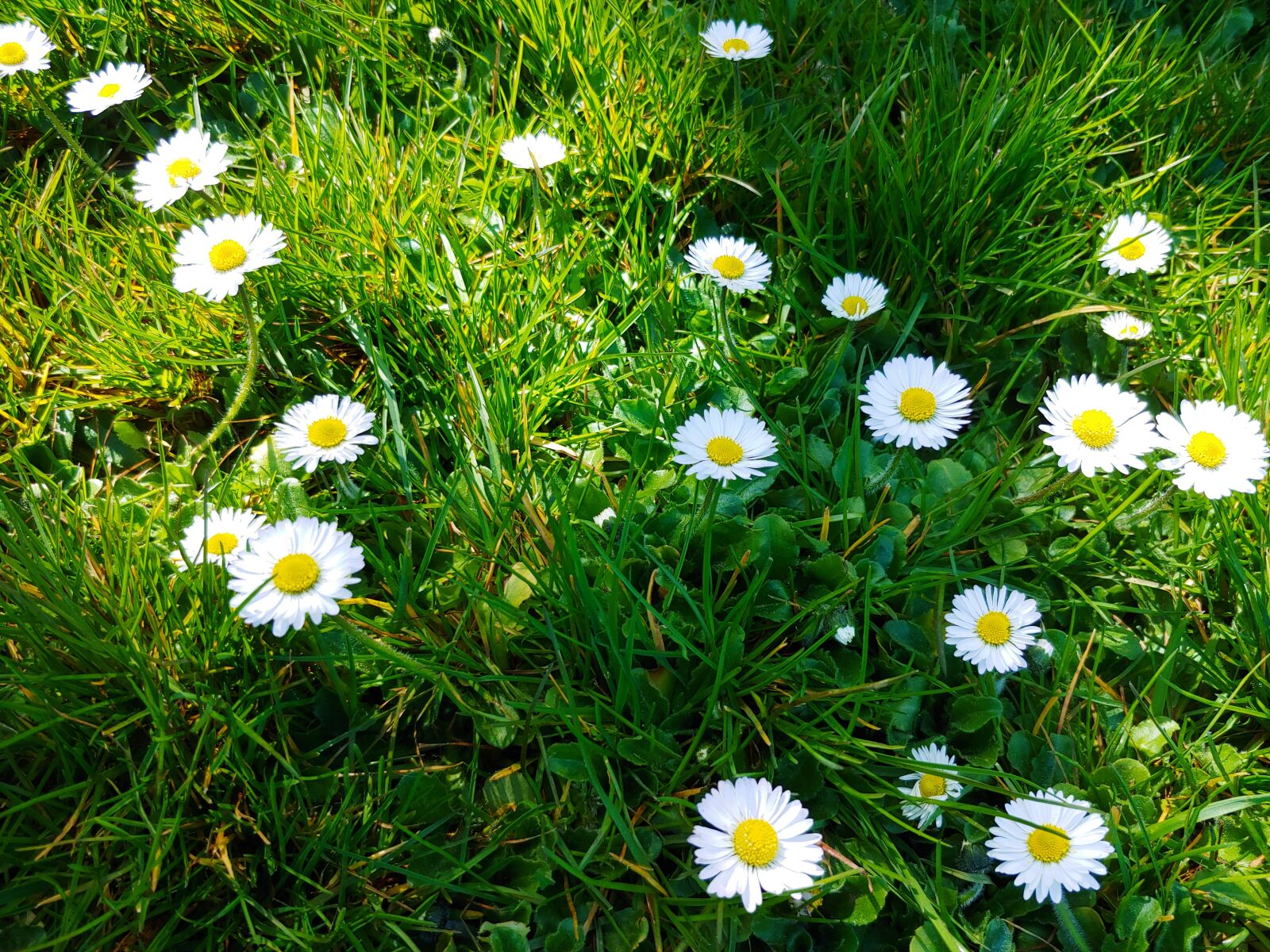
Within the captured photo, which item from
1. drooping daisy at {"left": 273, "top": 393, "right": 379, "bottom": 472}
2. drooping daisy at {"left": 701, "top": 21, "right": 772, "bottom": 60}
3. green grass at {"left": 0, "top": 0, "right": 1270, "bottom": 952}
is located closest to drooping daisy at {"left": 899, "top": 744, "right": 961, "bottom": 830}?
green grass at {"left": 0, "top": 0, "right": 1270, "bottom": 952}

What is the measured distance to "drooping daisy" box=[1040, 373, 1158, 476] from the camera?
1.68 metres

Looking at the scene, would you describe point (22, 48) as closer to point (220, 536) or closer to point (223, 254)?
point (223, 254)

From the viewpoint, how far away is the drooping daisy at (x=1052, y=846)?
1.41 meters

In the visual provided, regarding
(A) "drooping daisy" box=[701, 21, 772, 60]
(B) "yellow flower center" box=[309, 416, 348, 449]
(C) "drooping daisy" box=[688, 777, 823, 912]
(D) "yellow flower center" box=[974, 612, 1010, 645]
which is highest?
(A) "drooping daisy" box=[701, 21, 772, 60]

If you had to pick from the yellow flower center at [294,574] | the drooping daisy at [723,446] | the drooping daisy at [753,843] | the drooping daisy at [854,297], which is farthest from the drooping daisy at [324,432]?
the drooping daisy at [854,297]

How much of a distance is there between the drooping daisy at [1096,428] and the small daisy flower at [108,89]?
6.52 ft

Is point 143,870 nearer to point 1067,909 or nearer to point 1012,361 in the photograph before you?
point 1067,909

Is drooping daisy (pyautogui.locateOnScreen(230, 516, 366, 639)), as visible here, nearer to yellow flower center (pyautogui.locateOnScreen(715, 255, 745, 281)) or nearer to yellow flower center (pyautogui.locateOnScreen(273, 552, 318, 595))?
yellow flower center (pyautogui.locateOnScreen(273, 552, 318, 595))

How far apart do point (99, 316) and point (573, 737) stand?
1.25 m

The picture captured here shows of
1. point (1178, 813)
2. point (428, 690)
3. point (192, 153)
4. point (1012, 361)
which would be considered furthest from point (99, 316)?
point (1178, 813)

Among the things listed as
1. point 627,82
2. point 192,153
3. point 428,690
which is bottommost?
point 428,690

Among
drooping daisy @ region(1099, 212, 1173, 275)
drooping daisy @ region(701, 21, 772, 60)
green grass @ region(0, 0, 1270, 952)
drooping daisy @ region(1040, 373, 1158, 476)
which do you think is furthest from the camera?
drooping daisy @ region(701, 21, 772, 60)

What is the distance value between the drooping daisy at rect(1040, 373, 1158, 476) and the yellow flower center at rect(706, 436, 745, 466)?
1.70 feet

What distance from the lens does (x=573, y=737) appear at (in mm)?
1596
